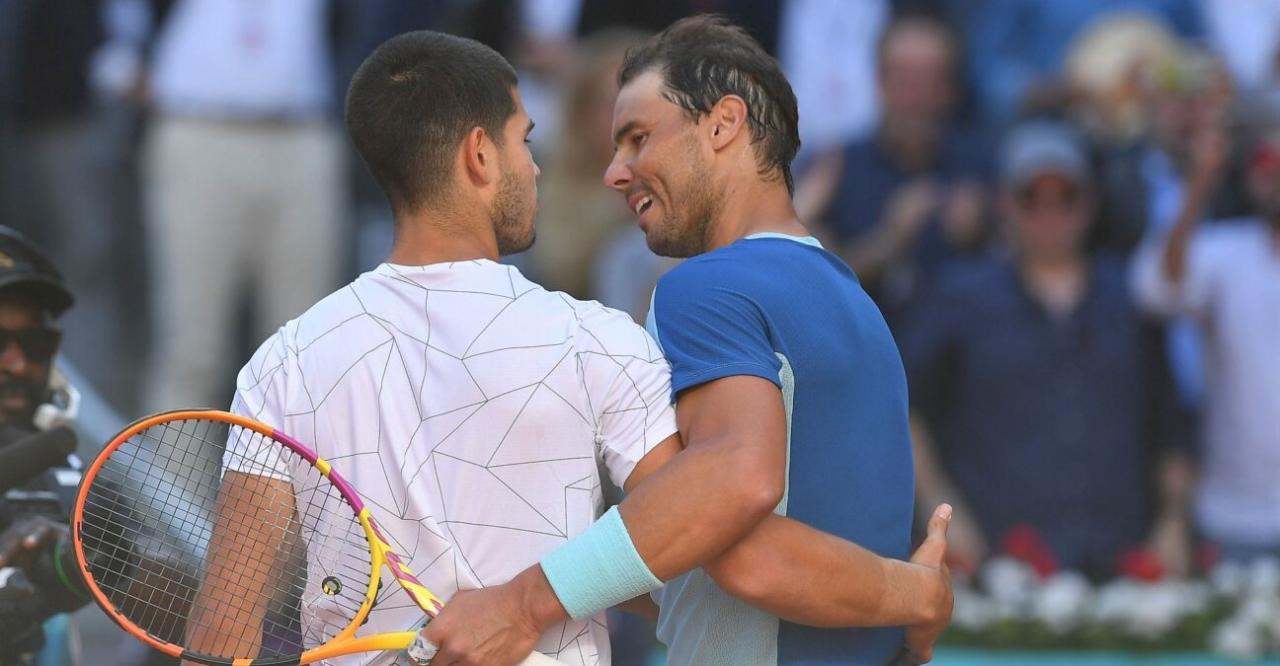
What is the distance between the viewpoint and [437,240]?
9.71 ft

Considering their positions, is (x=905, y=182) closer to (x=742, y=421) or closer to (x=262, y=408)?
(x=742, y=421)

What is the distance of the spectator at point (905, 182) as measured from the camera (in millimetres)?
7016

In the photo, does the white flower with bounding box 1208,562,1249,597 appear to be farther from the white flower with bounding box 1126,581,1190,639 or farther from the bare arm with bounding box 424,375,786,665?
the bare arm with bounding box 424,375,786,665

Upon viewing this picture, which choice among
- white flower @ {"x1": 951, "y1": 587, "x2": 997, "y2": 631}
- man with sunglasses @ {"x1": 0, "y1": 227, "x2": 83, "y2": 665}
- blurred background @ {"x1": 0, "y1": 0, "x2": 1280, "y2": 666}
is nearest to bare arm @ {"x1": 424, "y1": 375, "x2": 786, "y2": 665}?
man with sunglasses @ {"x1": 0, "y1": 227, "x2": 83, "y2": 665}

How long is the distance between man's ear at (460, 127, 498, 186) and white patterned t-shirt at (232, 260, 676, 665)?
171 millimetres

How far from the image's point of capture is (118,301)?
25.6 ft

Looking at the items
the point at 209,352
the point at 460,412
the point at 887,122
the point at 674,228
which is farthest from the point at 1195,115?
the point at 460,412

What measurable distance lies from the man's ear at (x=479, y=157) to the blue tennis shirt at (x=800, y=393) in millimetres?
340

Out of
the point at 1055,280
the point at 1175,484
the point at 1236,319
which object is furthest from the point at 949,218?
the point at 1175,484

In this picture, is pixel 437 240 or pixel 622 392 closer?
pixel 622 392

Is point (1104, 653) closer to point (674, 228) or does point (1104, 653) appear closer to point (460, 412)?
point (674, 228)

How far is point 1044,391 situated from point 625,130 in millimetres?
3726

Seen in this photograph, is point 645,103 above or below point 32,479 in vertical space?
above

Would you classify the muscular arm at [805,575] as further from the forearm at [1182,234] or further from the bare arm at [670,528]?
the forearm at [1182,234]
